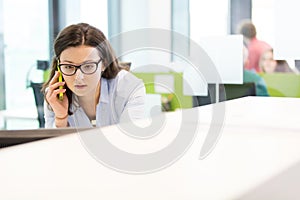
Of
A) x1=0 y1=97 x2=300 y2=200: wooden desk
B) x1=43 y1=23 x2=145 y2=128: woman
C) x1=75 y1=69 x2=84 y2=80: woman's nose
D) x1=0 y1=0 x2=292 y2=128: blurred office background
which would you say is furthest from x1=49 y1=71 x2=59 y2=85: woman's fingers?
x1=0 y1=0 x2=292 y2=128: blurred office background

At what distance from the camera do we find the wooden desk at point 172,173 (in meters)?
0.22

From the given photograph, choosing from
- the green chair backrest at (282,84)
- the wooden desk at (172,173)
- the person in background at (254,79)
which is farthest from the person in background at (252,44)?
the wooden desk at (172,173)

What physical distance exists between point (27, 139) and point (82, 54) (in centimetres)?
94

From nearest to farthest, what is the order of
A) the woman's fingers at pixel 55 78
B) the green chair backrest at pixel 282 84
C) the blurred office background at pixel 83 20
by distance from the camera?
the woman's fingers at pixel 55 78 < the blurred office background at pixel 83 20 < the green chair backrest at pixel 282 84

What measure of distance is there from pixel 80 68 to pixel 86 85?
0.17 feet

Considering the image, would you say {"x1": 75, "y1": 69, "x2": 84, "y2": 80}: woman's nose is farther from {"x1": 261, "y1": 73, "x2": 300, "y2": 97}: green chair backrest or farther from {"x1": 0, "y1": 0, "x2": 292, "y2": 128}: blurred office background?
{"x1": 261, "y1": 73, "x2": 300, "y2": 97}: green chair backrest

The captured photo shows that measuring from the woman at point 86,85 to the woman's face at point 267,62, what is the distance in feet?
7.19

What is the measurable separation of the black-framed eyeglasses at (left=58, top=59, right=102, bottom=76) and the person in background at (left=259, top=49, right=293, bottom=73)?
234 centimetres

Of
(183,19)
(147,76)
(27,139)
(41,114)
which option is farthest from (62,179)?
(183,19)

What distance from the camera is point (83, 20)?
362 centimetres

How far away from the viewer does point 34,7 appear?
10.7 ft

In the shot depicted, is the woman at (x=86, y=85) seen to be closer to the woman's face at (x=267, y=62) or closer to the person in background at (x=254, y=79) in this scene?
the person in background at (x=254, y=79)

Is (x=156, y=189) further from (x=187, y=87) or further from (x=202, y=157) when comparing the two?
(x=187, y=87)

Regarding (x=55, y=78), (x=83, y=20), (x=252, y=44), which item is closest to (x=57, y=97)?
(x=55, y=78)
